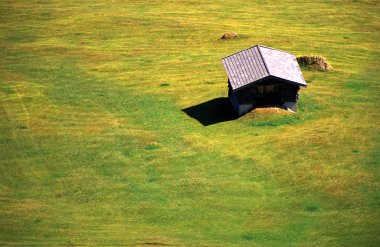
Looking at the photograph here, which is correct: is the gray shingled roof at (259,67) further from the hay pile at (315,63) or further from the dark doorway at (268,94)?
the hay pile at (315,63)

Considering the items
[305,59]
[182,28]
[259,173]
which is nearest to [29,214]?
[259,173]

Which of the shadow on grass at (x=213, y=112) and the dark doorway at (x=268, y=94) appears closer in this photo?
the dark doorway at (x=268, y=94)

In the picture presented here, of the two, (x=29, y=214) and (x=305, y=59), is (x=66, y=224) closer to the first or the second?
(x=29, y=214)

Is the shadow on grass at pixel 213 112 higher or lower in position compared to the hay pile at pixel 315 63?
lower

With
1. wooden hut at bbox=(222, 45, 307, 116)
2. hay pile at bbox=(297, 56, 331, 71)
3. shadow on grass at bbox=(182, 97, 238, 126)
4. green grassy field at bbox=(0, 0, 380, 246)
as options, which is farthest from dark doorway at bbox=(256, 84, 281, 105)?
hay pile at bbox=(297, 56, 331, 71)

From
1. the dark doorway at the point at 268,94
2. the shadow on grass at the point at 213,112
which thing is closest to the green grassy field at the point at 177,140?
the shadow on grass at the point at 213,112

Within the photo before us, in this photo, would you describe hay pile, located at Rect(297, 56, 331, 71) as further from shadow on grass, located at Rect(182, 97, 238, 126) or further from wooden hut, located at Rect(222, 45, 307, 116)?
shadow on grass, located at Rect(182, 97, 238, 126)
